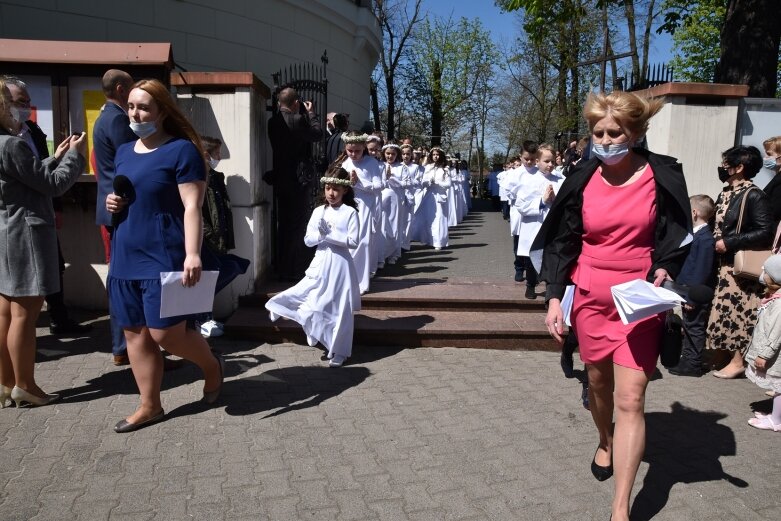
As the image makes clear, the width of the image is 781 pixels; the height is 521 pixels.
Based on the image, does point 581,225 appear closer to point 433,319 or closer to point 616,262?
point 616,262

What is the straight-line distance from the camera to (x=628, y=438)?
3.12 meters

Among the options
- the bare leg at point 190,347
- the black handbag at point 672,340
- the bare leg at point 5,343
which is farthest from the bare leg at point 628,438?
the bare leg at point 5,343

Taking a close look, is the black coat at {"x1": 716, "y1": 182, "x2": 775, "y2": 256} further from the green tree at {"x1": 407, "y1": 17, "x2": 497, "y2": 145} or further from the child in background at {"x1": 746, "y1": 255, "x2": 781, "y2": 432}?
the green tree at {"x1": 407, "y1": 17, "x2": 497, "y2": 145}

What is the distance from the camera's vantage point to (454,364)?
5.78 m

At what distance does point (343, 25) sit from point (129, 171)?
1282cm

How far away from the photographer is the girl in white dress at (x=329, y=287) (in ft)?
18.2

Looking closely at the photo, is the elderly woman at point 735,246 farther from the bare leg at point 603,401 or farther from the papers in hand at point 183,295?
the papers in hand at point 183,295

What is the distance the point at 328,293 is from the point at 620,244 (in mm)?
2913

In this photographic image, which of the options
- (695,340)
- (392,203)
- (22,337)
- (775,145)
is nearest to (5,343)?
(22,337)

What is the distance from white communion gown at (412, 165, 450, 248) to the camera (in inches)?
511

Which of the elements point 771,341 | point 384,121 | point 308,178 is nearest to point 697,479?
point 771,341

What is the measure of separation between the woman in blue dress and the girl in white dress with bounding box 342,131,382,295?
11.3 feet

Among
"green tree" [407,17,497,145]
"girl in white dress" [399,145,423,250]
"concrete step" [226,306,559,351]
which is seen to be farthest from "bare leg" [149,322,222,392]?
"green tree" [407,17,497,145]

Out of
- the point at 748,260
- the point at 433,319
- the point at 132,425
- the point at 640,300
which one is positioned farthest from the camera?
the point at 433,319
